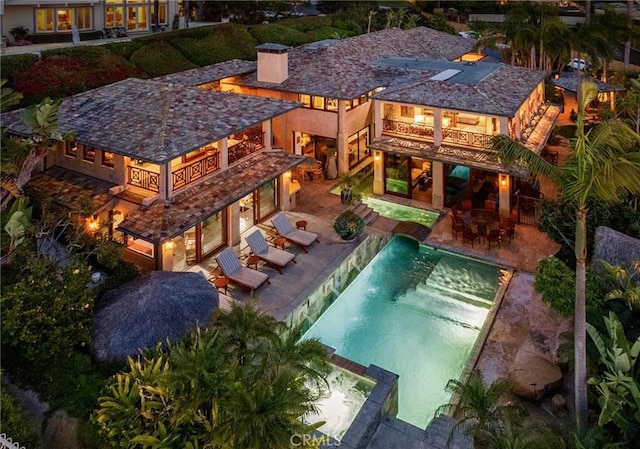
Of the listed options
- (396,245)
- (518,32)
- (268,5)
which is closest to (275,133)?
(396,245)

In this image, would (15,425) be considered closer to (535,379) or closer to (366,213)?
(535,379)

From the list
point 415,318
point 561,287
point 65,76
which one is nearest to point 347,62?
point 65,76

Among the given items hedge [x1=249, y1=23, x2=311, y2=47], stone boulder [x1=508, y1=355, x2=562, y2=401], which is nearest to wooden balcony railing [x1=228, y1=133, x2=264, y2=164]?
stone boulder [x1=508, y1=355, x2=562, y2=401]

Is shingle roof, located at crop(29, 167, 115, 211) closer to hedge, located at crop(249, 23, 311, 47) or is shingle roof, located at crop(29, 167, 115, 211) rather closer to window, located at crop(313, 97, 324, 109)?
window, located at crop(313, 97, 324, 109)

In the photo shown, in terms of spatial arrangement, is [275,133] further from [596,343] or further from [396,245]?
[596,343]

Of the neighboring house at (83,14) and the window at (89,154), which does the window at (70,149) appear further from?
the neighboring house at (83,14)
